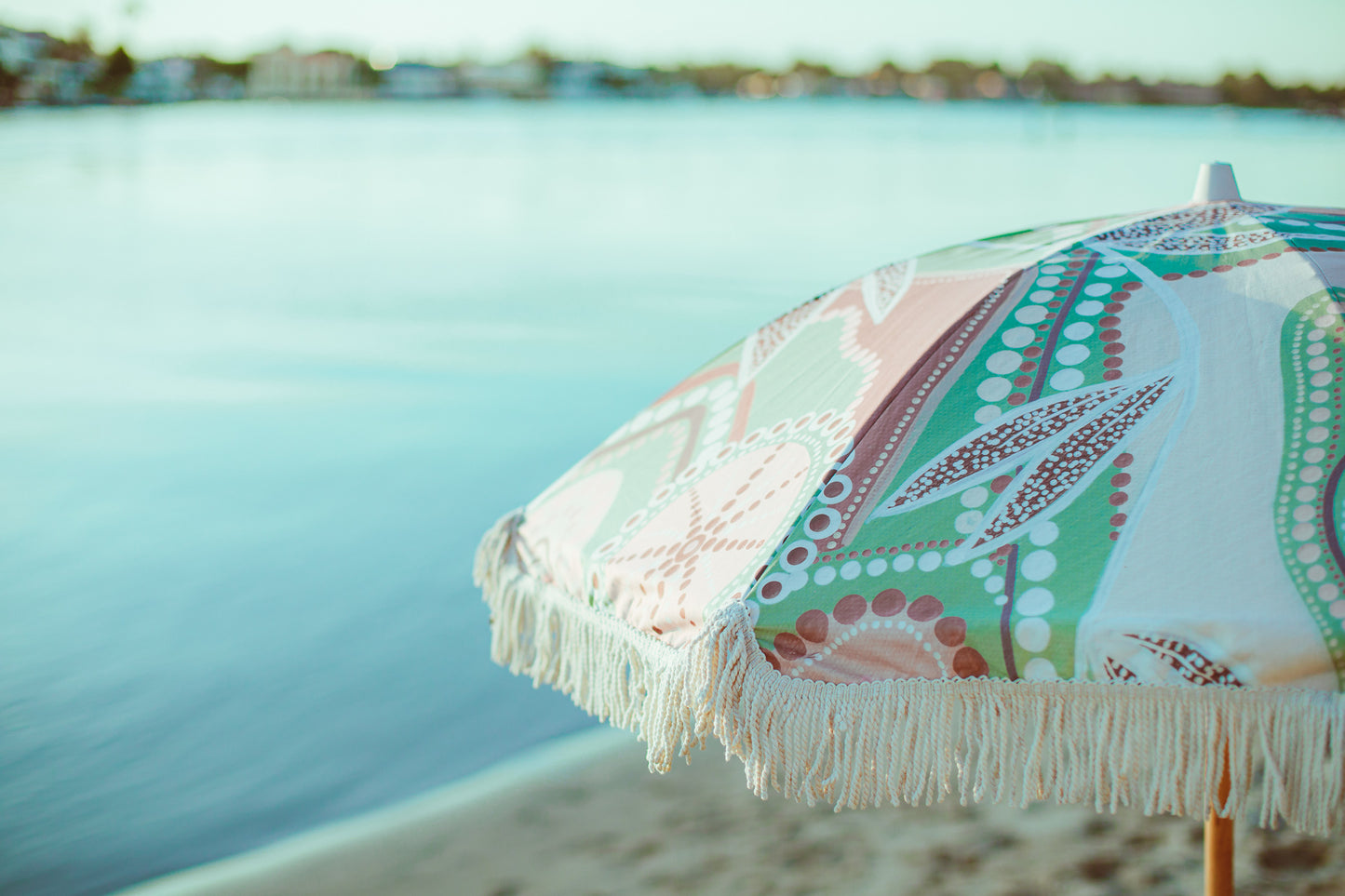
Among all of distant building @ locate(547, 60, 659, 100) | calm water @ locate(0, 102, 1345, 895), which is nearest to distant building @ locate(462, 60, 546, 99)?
distant building @ locate(547, 60, 659, 100)

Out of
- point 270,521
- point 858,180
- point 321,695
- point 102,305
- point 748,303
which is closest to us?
point 321,695

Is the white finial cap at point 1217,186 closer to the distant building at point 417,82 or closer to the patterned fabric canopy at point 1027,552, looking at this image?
the patterned fabric canopy at point 1027,552

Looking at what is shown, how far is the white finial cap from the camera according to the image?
1.39 m

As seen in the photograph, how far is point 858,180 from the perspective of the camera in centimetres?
2362

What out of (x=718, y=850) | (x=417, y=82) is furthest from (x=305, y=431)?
(x=417, y=82)

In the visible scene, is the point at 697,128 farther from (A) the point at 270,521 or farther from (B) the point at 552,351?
(A) the point at 270,521

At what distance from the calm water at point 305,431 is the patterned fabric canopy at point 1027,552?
2263 mm

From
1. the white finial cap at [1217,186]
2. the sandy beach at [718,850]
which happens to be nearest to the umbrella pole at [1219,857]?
the sandy beach at [718,850]

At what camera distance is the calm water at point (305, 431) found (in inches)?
127

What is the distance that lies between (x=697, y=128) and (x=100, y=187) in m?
37.9

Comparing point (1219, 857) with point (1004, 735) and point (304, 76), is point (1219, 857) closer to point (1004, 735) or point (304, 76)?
point (1004, 735)

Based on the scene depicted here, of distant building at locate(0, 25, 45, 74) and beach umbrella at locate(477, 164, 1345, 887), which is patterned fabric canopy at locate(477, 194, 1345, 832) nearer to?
beach umbrella at locate(477, 164, 1345, 887)

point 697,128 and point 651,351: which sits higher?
point 697,128

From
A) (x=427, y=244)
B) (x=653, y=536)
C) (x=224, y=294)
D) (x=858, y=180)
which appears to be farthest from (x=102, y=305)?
(x=858, y=180)
